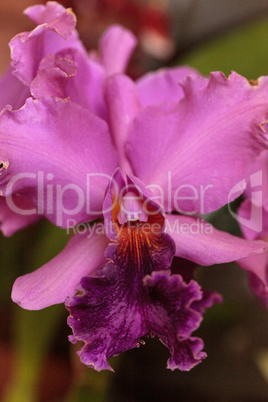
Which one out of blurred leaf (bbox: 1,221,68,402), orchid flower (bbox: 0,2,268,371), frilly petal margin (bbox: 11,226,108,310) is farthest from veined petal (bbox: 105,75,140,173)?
blurred leaf (bbox: 1,221,68,402)

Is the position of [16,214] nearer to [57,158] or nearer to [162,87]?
[57,158]

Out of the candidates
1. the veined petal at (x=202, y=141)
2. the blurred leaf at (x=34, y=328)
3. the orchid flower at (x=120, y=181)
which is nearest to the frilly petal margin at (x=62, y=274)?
the orchid flower at (x=120, y=181)

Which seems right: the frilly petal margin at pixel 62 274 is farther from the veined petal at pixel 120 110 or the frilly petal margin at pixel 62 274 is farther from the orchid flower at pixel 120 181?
the veined petal at pixel 120 110

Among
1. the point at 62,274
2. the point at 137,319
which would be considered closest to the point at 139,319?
the point at 137,319

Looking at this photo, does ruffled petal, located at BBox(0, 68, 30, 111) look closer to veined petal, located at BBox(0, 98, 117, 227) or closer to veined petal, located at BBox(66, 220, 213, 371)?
veined petal, located at BBox(0, 98, 117, 227)

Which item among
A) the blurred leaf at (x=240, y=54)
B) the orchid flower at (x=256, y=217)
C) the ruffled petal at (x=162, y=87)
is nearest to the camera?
the orchid flower at (x=256, y=217)

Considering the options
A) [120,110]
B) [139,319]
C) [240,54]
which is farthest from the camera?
[240,54]
